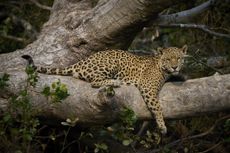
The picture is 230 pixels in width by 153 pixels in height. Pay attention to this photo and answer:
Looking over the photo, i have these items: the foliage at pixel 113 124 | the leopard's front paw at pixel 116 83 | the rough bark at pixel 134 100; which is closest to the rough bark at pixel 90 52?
the rough bark at pixel 134 100

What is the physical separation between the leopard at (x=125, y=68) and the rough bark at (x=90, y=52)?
26cm

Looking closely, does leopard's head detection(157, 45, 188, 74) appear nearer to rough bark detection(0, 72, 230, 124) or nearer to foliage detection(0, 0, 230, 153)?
foliage detection(0, 0, 230, 153)

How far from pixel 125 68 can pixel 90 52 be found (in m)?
0.77

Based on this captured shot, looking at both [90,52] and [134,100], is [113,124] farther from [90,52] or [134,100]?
[90,52]

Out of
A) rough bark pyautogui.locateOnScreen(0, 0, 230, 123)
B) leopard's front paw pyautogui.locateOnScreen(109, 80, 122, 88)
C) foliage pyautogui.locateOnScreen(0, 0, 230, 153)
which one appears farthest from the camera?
leopard's front paw pyautogui.locateOnScreen(109, 80, 122, 88)

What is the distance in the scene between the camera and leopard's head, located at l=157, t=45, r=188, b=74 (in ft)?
Answer: 30.7

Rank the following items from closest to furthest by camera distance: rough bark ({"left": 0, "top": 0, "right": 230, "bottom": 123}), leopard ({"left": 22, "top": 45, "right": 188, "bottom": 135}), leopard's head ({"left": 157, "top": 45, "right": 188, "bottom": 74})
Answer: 1. rough bark ({"left": 0, "top": 0, "right": 230, "bottom": 123})
2. leopard ({"left": 22, "top": 45, "right": 188, "bottom": 135})
3. leopard's head ({"left": 157, "top": 45, "right": 188, "bottom": 74})

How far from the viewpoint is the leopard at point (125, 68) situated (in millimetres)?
9125

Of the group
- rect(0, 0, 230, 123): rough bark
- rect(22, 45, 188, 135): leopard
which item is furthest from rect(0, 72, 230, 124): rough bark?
rect(22, 45, 188, 135): leopard

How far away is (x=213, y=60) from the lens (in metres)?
11.1

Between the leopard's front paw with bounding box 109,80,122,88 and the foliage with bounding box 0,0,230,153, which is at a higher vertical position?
the leopard's front paw with bounding box 109,80,122,88

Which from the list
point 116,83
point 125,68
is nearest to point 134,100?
point 116,83

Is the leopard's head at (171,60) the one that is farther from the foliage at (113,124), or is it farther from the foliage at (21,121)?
the foliage at (21,121)

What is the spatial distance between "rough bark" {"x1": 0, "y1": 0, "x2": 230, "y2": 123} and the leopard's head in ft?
1.86
